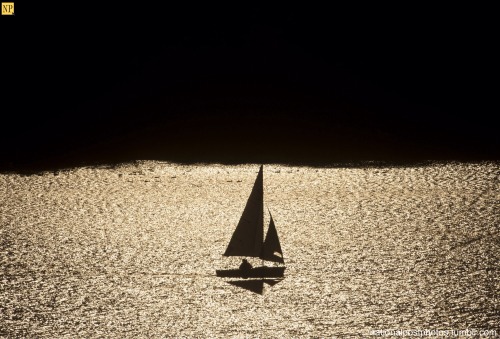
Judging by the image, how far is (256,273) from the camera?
1555 cm

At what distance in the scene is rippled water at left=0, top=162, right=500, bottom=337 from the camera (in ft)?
49.0

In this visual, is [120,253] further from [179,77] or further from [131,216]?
[179,77]

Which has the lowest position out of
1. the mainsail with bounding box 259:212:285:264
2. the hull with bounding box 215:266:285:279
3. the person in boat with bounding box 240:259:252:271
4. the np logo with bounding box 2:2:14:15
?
the hull with bounding box 215:266:285:279

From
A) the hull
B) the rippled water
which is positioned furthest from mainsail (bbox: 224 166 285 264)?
the rippled water

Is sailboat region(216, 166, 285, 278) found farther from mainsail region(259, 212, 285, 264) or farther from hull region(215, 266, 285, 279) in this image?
hull region(215, 266, 285, 279)

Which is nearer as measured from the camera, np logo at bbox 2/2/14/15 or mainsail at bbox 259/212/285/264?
mainsail at bbox 259/212/285/264

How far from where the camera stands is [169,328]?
1465cm

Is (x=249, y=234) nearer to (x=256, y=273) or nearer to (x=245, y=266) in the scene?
(x=245, y=266)

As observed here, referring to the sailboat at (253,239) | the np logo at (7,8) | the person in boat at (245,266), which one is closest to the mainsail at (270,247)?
the sailboat at (253,239)

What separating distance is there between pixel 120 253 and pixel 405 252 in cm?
482

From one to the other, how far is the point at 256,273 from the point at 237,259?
1.28 m

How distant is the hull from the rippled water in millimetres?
208

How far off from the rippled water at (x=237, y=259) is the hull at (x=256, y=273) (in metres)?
0.21

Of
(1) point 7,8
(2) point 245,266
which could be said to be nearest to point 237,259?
(2) point 245,266
